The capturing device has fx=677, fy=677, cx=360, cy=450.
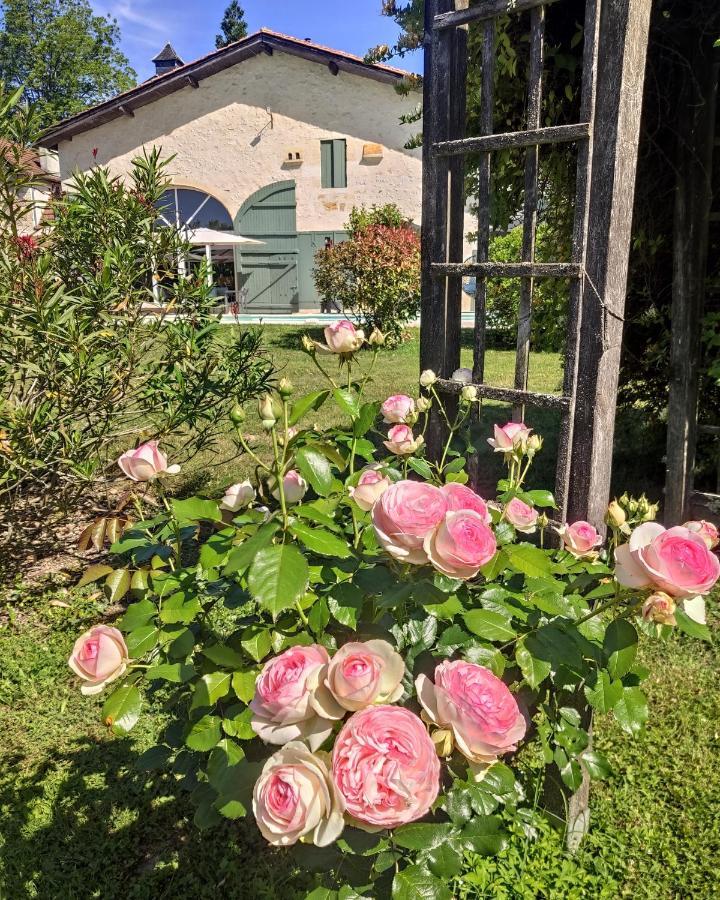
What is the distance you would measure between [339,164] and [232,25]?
96.2 feet

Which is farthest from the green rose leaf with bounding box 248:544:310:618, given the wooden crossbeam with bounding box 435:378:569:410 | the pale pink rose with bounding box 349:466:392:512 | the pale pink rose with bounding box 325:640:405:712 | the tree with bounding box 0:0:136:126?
the tree with bounding box 0:0:136:126

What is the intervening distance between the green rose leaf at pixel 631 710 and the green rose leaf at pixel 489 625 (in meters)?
0.31

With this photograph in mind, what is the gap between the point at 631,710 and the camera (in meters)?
1.29

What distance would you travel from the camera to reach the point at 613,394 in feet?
7.66

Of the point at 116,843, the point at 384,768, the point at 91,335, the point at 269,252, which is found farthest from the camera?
the point at 269,252

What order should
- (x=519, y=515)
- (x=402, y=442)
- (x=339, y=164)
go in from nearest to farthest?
(x=519, y=515) → (x=402, y=442) → (x=339, y=164)

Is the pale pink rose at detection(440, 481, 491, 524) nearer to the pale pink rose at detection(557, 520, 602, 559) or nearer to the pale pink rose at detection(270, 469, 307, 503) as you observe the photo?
the pale pink rose at detection(270, 469, 307, 503)

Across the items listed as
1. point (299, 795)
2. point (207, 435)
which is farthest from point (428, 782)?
point (207, 435)

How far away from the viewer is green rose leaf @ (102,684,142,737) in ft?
3.59

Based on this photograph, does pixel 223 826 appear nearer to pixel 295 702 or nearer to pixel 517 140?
pixel 295 702

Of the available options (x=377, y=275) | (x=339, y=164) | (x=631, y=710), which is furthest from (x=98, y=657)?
(x=339, y=164)

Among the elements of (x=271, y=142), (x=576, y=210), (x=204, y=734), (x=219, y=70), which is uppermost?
(x=219, y=70)

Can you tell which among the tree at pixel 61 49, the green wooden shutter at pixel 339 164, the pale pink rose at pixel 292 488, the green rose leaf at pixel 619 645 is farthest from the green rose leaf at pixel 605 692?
the tree at pixel 61 49

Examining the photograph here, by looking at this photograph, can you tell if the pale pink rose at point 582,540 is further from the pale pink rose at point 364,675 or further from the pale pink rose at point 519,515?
the pale pink rose at point 364,675
